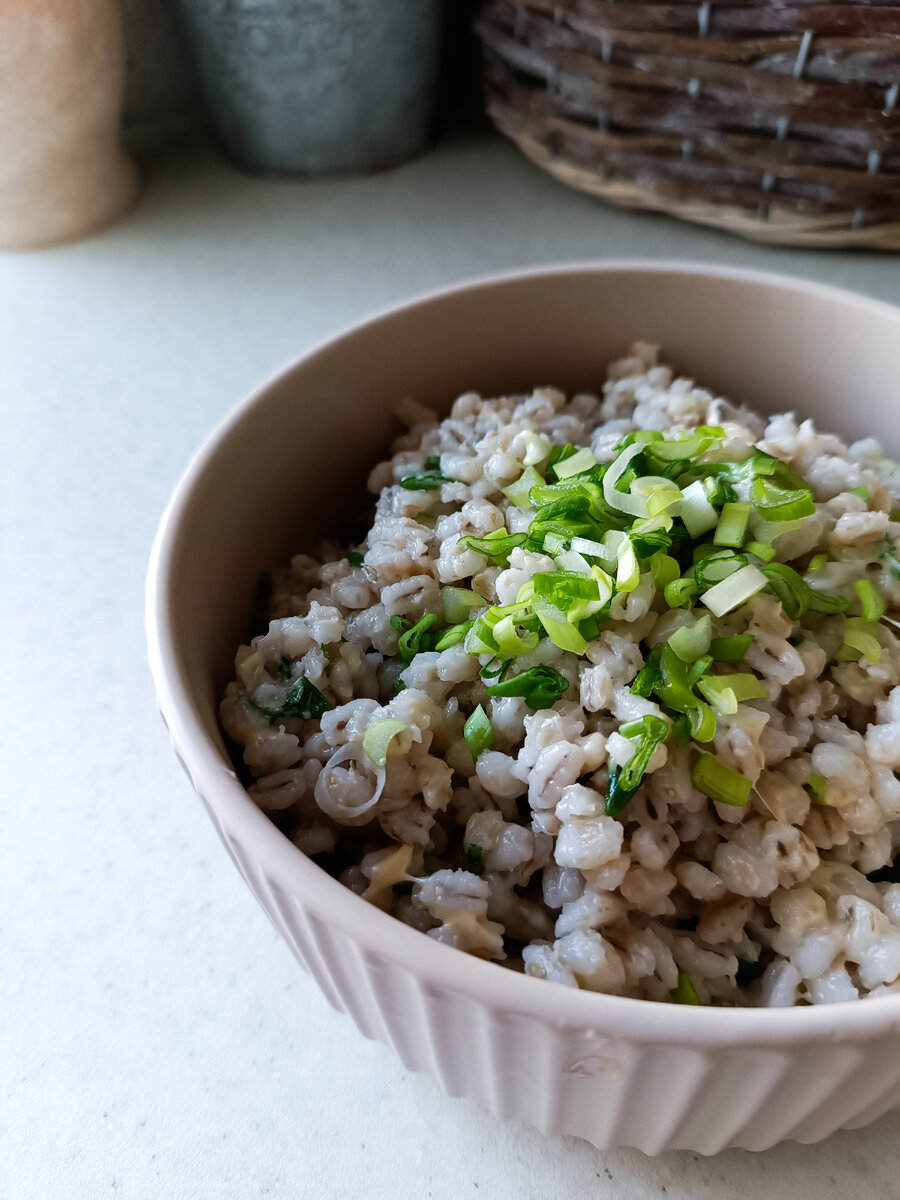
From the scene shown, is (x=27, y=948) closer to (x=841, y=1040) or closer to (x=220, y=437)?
(x=220, y=437)

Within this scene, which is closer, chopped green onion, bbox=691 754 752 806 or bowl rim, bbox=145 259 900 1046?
bowl rim, bbox=145 259 900 1046

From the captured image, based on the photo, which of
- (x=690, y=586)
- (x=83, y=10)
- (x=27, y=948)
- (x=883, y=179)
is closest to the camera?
(x=690, y=586)

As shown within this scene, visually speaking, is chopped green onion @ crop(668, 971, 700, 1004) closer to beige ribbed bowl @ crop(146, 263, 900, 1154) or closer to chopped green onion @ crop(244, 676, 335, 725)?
beige ribbed bowl @ crop(146, 263, 900, 1154)

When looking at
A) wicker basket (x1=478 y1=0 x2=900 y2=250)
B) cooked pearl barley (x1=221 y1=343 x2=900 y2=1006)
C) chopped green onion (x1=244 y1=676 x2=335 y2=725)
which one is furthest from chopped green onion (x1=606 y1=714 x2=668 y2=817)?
wicker basket (x1=478 y1=0 x2=900 y2=250)

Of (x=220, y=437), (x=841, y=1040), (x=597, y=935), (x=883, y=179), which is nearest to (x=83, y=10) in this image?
(x=220, y=437)

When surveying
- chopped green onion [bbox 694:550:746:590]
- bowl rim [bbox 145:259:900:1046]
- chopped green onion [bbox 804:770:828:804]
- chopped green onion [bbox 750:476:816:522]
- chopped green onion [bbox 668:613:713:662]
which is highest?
chopped green onion [bbox 750:476:816:522]

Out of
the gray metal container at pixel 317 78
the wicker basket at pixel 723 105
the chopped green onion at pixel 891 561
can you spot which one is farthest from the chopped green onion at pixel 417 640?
the gray metal container at pixel 317 78

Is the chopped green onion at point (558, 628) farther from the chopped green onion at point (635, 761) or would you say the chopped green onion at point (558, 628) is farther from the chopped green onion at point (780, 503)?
the chopped green onion at point (780, 503)
